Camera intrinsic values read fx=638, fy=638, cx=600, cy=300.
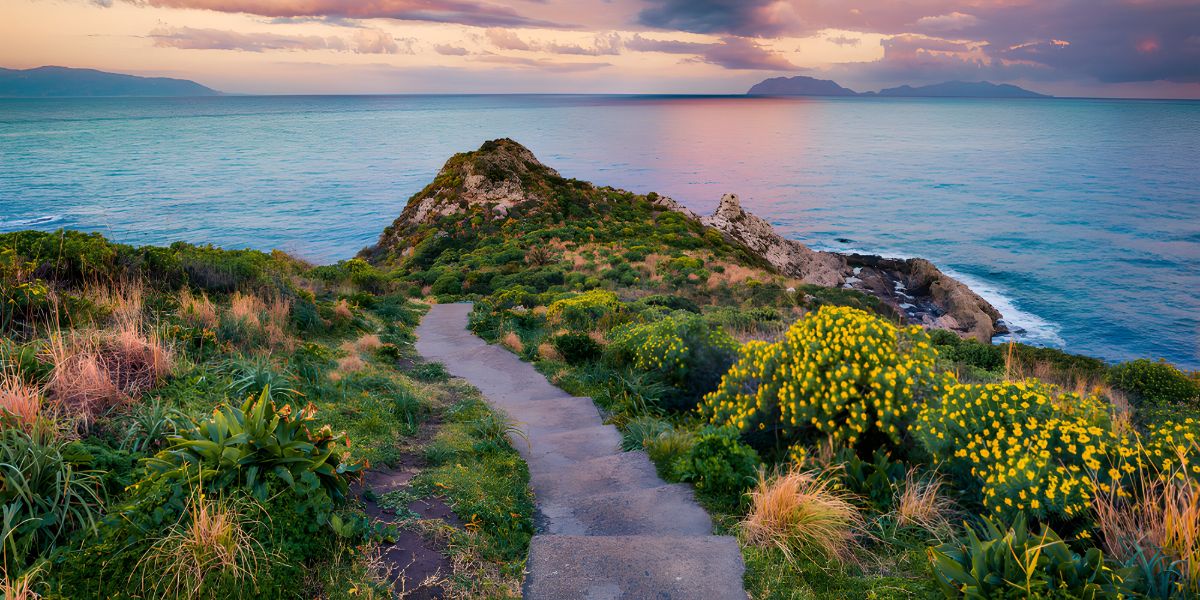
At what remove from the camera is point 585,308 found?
17.3m

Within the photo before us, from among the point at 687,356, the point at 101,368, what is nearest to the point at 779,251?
the point at 687,356

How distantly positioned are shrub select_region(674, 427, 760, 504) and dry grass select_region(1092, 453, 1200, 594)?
2914mm

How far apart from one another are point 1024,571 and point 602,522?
3.45 metres

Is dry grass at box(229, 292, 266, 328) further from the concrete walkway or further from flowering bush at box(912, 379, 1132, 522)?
flowering bush at box(912, 379, 1132, 522)

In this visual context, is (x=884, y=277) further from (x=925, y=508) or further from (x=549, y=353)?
(x=925, y=508)

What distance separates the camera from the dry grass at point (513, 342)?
1456 cm

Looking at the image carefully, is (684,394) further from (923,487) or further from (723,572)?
(723,572)

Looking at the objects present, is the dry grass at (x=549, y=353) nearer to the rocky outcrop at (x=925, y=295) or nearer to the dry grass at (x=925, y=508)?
the dry grass at (x=925, y=508)

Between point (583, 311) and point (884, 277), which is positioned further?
point (884, 277)

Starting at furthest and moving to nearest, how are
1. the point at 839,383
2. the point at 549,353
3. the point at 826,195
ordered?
the point at 826,195
the point at 549,353
the point at 839,383

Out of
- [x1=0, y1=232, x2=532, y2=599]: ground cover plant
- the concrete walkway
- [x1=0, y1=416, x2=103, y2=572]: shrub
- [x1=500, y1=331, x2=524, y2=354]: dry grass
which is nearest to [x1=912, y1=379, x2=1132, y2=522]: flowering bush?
the concrete walkway

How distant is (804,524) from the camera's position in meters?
5.55

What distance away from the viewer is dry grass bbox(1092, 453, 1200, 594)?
14.7ft

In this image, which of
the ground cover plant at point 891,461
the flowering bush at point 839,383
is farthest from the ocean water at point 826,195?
the flowering bush at point 839,383
